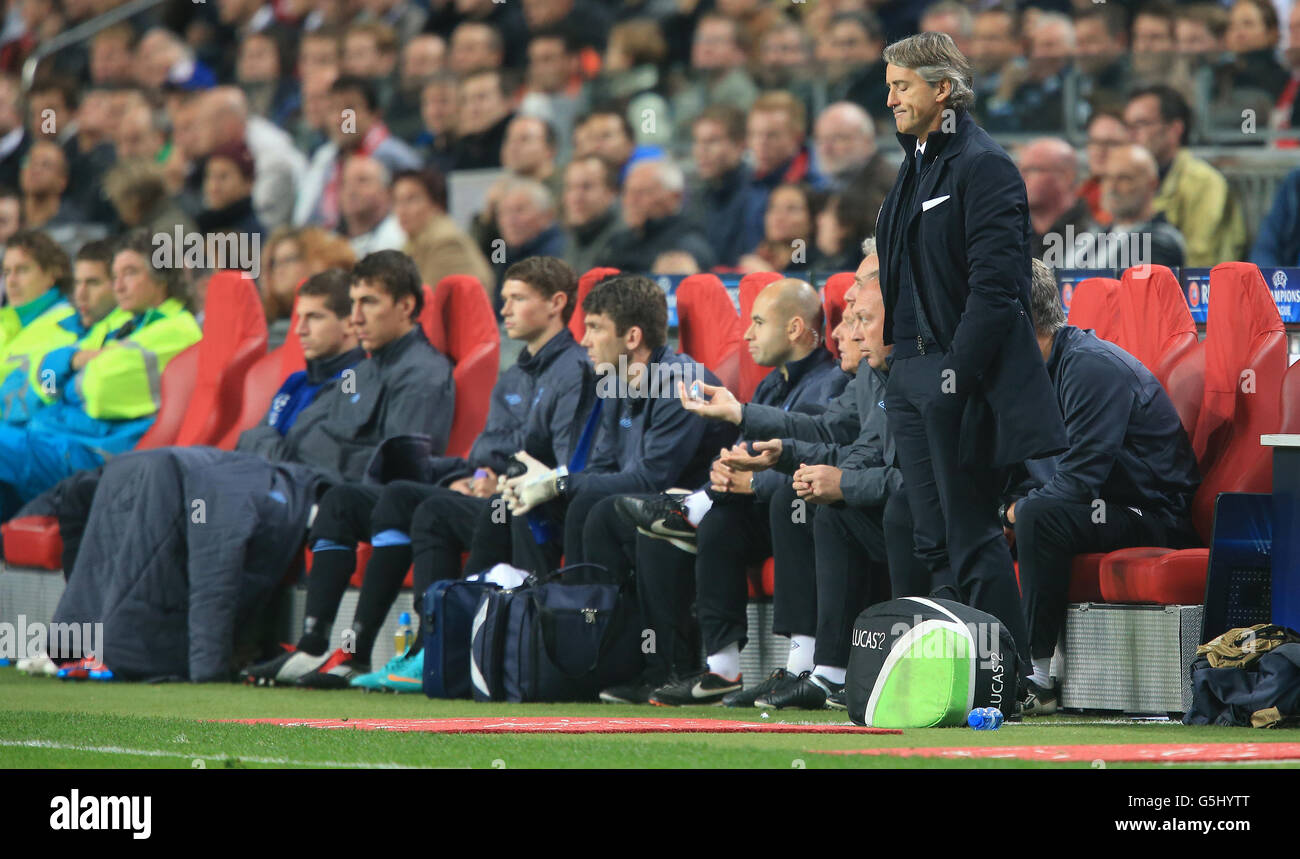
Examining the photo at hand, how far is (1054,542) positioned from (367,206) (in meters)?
7.46

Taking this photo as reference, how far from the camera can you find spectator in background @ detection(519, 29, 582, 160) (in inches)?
513

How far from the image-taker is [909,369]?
5566 millimetres

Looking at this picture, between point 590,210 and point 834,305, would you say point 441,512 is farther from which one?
point 590,210

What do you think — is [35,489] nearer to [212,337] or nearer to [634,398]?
[212,337]

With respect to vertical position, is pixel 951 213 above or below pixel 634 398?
above

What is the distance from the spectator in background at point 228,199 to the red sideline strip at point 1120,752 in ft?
28.1

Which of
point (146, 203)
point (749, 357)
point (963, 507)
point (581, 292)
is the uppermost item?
point (146, 203)

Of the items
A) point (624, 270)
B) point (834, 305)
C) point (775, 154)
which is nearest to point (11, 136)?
point (775, 154)

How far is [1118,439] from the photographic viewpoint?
6043 mm

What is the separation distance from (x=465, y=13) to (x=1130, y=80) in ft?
21.0

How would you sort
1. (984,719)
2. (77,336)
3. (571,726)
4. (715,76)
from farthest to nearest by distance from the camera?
(715,76) → (77,336) → (571,726) → (984,719)

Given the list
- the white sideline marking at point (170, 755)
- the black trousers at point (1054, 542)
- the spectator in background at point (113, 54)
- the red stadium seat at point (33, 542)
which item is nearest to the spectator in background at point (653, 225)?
the red stadium seat at point (33, 542)

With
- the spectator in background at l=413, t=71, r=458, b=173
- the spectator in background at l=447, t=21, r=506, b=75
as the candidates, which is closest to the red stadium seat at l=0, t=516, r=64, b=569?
the spectator in background at l=413, t=71, r=458, b=173

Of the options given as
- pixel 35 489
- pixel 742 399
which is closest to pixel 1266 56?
pixel 742 399
